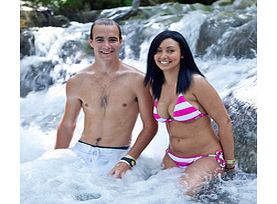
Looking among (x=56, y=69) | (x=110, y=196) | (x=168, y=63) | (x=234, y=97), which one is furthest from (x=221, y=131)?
(x=56, y=69)

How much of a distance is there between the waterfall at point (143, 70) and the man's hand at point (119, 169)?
0.15ft

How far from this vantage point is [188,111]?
7.86 feet

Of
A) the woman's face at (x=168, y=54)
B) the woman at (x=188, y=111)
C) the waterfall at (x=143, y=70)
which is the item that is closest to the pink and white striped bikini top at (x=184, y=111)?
the woman at (x=188, y=111)

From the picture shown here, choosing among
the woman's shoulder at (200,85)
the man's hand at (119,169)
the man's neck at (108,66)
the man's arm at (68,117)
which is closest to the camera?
the woman's shoulder at (200,85)

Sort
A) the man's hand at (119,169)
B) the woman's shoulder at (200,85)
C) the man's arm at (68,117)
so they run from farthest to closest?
the man's arm at (68,117)
the man's hand at (119,169)
the woman's shoulder at (200,85)

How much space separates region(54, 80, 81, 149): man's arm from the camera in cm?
287

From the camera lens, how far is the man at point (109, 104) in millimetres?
2619

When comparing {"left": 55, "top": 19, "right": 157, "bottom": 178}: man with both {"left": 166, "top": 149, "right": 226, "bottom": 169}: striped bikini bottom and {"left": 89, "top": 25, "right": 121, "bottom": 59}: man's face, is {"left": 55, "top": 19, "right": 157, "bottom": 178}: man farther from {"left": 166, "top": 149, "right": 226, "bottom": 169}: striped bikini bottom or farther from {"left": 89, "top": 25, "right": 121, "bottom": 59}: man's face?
{"left": 166, "top": 149, "right": 226, "bottom": 169}: striped bikini bottom

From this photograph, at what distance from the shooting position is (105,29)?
2.62m

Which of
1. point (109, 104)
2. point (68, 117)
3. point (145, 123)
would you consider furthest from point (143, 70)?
point (145, 123)

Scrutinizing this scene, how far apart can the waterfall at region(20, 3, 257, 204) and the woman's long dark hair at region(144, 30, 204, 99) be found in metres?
0.47

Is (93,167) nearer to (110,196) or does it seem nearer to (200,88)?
(110,196)

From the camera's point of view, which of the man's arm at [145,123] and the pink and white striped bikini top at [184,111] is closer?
the pink and white striped bikini top at [184,111]

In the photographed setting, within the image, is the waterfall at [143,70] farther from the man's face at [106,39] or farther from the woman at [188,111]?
the man's face at [106,39]
